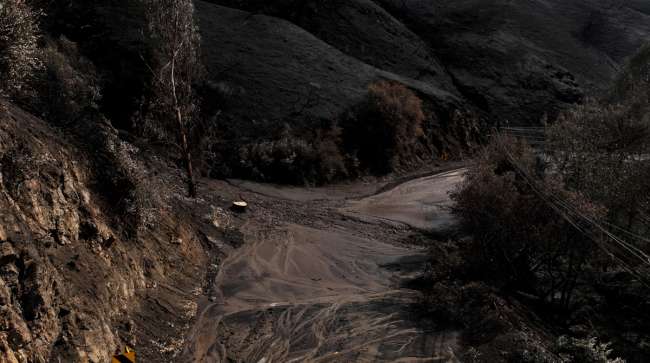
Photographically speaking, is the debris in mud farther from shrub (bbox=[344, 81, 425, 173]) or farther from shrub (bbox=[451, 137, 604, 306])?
shrub (bbox=[344, 81, 425, 173])

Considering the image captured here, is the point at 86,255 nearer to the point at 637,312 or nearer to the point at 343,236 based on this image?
the point at 343,236

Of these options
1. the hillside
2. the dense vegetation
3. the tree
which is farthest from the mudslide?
the tree

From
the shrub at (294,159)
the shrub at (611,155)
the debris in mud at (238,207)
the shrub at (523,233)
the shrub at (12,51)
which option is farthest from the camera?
the shrub at (294,159)

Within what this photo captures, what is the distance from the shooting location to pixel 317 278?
48.5ft

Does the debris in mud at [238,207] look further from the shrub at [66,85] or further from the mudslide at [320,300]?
the shrub at [66,85]

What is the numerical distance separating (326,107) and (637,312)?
A: 19.8 meters

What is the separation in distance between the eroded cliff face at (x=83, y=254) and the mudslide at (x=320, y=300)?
85 centimetres

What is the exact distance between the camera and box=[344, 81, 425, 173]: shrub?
1171 inches

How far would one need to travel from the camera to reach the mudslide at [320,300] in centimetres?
1052

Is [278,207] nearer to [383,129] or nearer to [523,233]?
[523,233]

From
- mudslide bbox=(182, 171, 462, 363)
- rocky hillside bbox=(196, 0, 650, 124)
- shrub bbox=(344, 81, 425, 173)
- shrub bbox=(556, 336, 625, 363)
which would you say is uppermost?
rocky hillside bbox=(196, 0, 650, 124)

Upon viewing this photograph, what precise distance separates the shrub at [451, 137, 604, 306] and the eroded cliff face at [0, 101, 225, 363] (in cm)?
748

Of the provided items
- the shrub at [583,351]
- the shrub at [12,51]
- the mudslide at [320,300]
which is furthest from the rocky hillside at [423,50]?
the shrub at [583,351]

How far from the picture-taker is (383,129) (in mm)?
30469
